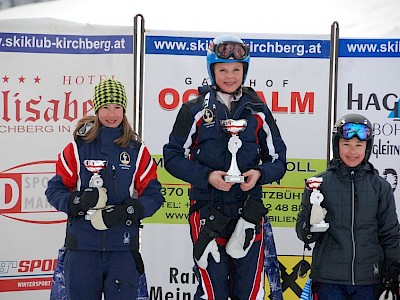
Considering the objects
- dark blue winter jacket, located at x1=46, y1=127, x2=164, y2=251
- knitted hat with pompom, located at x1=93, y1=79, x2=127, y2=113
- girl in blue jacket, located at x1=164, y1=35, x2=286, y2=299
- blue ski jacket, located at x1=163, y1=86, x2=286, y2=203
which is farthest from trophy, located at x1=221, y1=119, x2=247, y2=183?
knitted hat with pompom, located at x1=93, y1=79, x2=127, y2=113

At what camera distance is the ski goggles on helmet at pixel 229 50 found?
5043mm

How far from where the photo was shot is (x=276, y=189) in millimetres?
6473

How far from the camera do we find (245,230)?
4.88 metres

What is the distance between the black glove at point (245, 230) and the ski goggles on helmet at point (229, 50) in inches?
35.8

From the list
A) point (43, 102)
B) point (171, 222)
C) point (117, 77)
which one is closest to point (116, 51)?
point (117, 77)

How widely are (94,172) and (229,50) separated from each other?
3.67 feet

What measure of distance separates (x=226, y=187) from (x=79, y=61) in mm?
2168

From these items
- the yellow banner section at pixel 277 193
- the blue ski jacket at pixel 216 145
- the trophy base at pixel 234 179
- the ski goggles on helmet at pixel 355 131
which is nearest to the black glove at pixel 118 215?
the blue ski jacket at pixel 216 145

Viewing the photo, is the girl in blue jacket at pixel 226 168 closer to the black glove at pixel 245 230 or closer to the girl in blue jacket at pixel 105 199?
the black glove at pixel 245 230

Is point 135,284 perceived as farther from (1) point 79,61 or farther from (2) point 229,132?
(1) point 79,61

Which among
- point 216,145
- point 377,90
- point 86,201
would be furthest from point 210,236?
point 377,90

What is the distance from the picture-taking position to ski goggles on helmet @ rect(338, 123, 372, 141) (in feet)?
16.4

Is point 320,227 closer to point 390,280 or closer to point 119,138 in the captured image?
point 390,280

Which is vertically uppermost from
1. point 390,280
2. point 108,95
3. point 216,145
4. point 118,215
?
point 108,95
